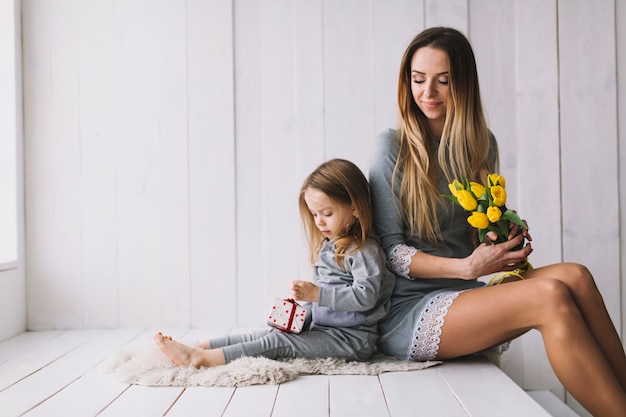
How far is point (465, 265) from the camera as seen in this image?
1.78 m

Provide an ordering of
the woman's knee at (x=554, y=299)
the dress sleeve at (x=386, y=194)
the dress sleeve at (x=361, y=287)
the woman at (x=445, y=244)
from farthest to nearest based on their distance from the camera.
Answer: the dress sleeve at (x=386, y=194) → the dress sleeve at (x=361, y=287) → the woman at (x=445, y=244) → the woman's knee at (x=554, y=299)

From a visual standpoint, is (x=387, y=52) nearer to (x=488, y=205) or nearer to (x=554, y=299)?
(x=488, y=205)

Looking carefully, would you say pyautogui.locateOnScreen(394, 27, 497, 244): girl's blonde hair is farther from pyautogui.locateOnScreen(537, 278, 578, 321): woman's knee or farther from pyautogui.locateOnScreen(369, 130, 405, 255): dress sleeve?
pyautogui.locateOnScreen(537, 278, 578, 321): woman's knee

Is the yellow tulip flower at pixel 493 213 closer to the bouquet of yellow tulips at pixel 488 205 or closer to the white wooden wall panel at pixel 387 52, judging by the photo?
the bouquet of yellow tulips at pixel 488 205

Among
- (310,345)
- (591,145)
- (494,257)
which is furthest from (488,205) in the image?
(591,145)

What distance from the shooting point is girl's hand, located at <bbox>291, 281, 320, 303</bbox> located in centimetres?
179

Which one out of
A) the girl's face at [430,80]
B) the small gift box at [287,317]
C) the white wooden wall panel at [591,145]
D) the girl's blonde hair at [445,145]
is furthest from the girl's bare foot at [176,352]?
the white wooden wall panel at [591,145]

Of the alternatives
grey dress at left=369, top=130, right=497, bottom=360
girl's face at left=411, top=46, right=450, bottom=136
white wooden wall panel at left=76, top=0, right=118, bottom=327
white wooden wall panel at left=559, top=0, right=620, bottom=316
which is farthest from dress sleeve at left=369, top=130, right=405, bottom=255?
white wooden wall panel at left=76, top=0, right=118, bottom=327

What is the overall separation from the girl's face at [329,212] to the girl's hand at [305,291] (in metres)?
0.18

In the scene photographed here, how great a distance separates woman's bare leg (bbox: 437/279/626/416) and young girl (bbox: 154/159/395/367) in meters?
0.22

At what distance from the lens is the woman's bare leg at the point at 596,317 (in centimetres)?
168

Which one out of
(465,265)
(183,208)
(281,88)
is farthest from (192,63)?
(465,265)

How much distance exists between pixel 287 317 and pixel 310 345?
0.34 feet

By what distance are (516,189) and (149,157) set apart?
1.46 m
